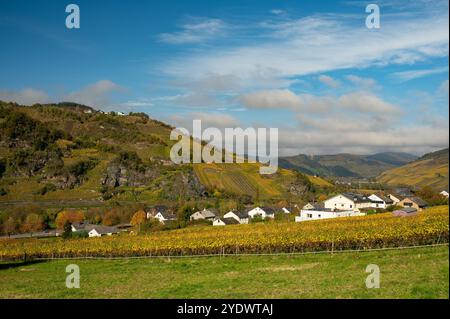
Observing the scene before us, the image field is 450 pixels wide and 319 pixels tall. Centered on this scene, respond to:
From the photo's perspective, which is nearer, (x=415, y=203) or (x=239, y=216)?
(x=415, y=203)

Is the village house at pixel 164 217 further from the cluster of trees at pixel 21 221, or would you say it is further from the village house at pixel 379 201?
the village house at pixel 379 201

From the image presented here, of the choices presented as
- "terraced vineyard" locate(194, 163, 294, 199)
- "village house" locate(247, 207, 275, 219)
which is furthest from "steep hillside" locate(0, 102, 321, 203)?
"village house" locate(247, 207, 275, 219)

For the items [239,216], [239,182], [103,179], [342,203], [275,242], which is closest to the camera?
[275,242]

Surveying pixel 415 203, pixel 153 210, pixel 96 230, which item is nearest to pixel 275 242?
pixel 96 230

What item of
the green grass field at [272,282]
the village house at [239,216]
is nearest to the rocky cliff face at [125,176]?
the village house at [239,216]

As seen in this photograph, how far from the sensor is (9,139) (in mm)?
193375

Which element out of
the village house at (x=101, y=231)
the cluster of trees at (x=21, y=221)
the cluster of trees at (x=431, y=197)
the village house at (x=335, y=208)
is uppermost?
the cluster of trees at (x=431, y=197)

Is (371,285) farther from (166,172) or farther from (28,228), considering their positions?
(166,172)

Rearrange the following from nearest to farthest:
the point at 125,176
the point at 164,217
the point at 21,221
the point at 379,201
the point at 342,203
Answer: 1. the point at 21,221
2. the point at 164,217
3. the point at 342,203
4. the point at 379,201
5. the point at 125,176

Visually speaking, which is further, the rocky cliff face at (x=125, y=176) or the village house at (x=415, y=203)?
the rocky cliff face at (x=125, y=176)

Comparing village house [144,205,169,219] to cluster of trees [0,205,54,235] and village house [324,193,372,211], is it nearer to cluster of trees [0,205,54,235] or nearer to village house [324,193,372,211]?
cluster of trees [0,205,54,235]

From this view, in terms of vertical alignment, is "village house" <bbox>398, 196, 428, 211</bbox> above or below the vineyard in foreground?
above

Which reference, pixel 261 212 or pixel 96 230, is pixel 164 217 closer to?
pixel 96 230
